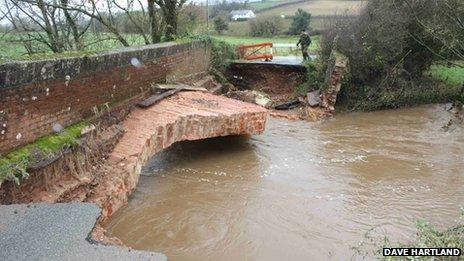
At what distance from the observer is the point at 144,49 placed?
9.66m

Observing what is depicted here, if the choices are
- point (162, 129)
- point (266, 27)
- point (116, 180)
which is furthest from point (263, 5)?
point (116, 180)

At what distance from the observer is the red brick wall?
584cm

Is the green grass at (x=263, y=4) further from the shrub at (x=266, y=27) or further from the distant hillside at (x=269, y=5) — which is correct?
the shrub at (x=266, y=27)

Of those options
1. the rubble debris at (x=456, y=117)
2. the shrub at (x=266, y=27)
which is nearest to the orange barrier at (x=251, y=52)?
the rubble debris at (x=456, y=117)

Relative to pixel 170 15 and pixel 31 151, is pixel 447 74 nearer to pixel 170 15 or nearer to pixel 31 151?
pixel 170 15

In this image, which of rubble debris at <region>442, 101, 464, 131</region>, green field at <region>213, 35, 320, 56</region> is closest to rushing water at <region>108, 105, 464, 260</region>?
rubble debris at <region>442, 101, 464, 131</region>

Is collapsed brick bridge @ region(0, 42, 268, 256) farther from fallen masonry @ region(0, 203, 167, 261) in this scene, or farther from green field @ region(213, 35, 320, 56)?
green field @ region(213, 35, 320, 56)

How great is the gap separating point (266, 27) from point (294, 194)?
103ft

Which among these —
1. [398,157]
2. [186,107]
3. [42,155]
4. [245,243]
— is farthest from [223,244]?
[398,157]

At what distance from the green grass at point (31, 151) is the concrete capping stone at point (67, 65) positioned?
32.6 inches

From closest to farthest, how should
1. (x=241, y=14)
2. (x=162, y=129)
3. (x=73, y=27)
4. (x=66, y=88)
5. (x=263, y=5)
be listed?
(x=66, y=88) → (x=162, y=129) → (x=73, y=27) → (x=241, y=14) → (x=263, y=5)

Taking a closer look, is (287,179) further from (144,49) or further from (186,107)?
(144,49)

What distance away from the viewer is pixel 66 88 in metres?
7.00

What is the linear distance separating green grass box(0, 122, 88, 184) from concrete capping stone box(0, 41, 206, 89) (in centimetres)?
83
